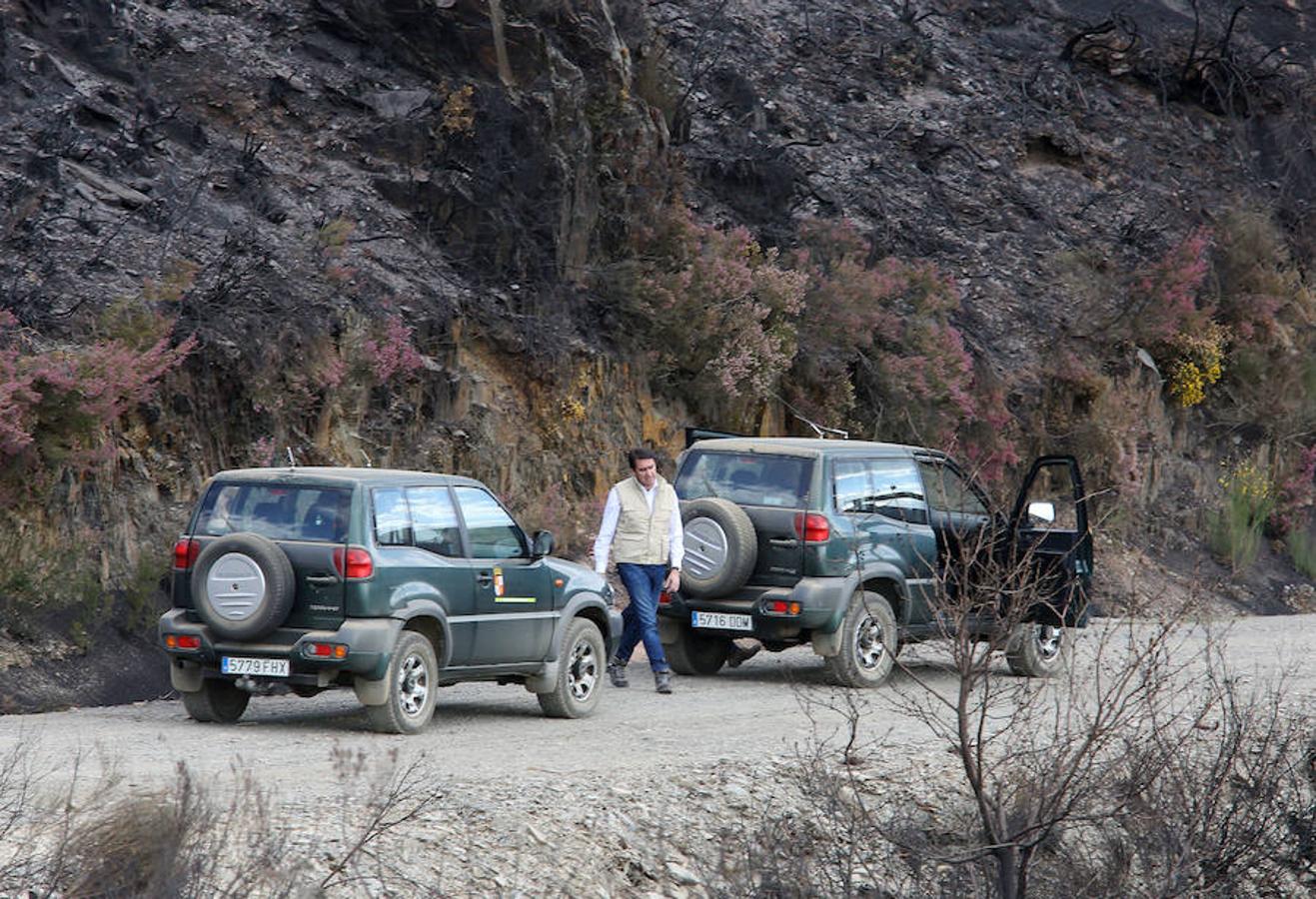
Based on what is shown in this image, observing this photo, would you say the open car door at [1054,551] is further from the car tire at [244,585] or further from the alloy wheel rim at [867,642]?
the car tire at [244,585]

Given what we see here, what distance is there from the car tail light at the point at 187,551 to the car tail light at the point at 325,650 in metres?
1.05

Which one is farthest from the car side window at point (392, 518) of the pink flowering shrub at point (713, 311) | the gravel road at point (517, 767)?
the pink flowering shrub at point (713, 311)

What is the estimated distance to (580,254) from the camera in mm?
23172

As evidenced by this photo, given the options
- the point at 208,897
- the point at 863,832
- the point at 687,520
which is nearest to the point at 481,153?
the point at 687,520

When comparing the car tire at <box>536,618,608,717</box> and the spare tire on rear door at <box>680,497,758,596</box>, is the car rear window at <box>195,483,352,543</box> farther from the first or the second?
the spare tire on rear door at <box>680,497,758,596</box>

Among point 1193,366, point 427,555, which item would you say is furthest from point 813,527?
point 1193,366

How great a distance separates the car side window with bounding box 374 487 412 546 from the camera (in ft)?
36.4

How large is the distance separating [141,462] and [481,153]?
797 centimetres

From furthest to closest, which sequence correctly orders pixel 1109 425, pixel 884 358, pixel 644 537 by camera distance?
pixel 1109 425 → pixel 884 358 → pixel 644 537

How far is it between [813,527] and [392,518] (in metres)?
4.05

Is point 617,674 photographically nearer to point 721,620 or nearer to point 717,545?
point 721,620

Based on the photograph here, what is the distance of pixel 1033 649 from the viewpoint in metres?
15.4

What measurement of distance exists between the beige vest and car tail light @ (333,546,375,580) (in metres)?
3.16

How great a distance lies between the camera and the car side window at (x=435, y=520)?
11492 millimetres
